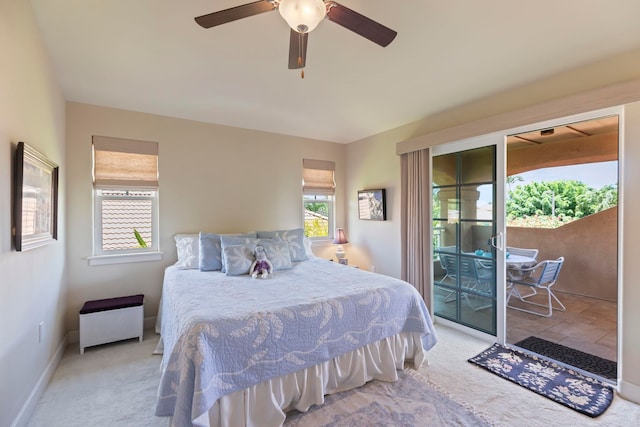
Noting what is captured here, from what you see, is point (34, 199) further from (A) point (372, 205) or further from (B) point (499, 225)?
(B) point (499, 225)

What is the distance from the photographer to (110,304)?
2.85 metres

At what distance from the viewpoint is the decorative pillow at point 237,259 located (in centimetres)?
283

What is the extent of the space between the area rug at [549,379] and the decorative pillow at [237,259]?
91.0 inches

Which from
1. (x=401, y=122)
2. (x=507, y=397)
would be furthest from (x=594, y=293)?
(x=401, y=122)

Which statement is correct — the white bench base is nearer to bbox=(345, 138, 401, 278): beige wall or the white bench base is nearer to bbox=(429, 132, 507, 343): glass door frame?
bbox=(345, 138, 401, 278): beige wall

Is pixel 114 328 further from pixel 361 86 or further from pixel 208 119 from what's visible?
pixel 361 86

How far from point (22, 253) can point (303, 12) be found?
7.38ft

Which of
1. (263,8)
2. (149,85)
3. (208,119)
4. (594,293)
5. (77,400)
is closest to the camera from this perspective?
(263,8)

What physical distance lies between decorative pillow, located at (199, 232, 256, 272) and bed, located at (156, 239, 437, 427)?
354mm

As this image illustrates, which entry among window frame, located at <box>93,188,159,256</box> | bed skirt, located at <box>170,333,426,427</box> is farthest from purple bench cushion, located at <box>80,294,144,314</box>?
bed skirt, located at <box>170,333,426,427</box>

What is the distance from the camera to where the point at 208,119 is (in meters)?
3.59

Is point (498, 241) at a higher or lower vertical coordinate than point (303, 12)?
lower

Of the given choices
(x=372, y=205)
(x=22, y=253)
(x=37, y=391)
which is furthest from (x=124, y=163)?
(x=372, y=205)

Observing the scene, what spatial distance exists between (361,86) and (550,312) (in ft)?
12.6
